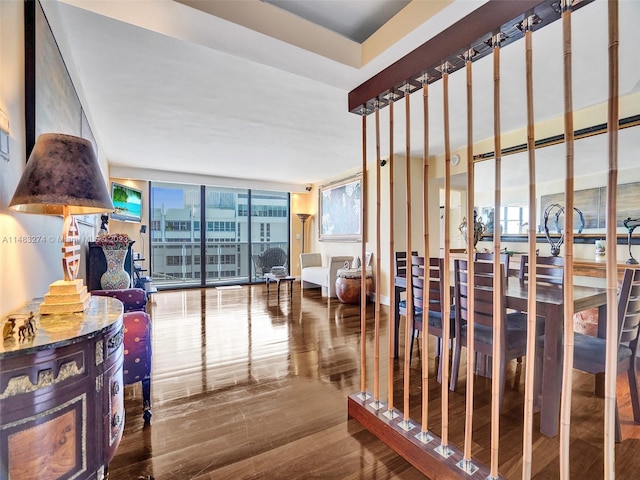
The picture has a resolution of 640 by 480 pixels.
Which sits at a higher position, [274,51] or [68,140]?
[274,51]

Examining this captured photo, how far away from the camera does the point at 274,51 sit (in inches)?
73.2

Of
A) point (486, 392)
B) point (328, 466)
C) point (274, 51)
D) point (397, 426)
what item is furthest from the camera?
point (486, 392)

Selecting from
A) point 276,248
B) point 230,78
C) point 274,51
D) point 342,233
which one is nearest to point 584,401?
point 274,51

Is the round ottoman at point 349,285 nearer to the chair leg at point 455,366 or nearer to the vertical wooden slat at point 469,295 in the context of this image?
the chair leg at point 455,366

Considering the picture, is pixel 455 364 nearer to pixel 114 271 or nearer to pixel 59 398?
pixel 59 398

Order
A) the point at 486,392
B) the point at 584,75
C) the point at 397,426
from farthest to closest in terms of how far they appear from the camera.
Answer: the point at 584,75, the point at 486,392, the point at 397,426

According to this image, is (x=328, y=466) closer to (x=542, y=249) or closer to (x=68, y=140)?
(x=68, y=140)

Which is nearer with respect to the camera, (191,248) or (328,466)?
(328,466)

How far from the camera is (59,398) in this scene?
3.20 ft

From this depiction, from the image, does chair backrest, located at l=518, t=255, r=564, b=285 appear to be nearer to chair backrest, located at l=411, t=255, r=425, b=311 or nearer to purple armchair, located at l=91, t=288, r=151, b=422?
chair backrest, located at l=411, t=255, r=425, b=311

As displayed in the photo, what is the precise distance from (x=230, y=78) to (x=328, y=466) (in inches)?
112

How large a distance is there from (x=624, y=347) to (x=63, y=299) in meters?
3.07

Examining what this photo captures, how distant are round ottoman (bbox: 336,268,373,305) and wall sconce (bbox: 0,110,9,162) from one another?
4.49 metres

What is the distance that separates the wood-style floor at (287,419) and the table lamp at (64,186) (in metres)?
0.94
